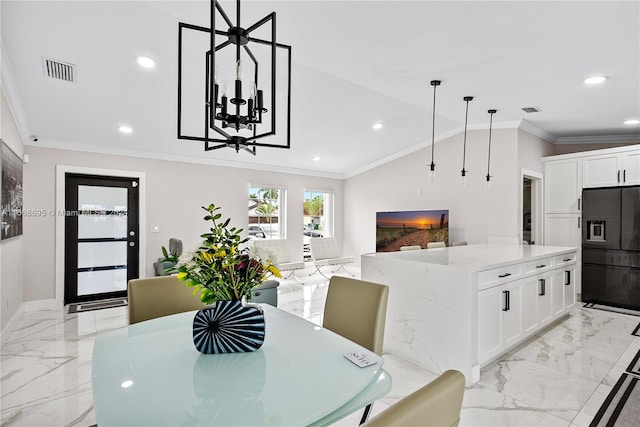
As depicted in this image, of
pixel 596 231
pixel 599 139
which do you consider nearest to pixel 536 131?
pixel 599 139

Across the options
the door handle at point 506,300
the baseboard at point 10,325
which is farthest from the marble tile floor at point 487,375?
the door handle at point 506,300

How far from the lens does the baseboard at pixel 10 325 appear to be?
3.28 m

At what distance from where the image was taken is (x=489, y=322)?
104 inches

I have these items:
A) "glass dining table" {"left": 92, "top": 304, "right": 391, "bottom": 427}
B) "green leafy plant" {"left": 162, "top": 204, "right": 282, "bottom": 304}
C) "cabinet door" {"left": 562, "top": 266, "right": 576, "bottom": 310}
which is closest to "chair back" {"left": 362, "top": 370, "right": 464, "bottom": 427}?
"glass dining table" {"left": 92, "top": 304, "right": 391, "bottom": 427}

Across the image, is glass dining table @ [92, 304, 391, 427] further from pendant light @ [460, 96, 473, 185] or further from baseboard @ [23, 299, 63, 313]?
baseboard @ [23, 299, 63, 313]

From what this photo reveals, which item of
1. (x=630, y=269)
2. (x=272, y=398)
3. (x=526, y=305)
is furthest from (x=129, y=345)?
(x=630, y=269)

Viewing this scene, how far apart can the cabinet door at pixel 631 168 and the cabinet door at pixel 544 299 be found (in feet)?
8.03

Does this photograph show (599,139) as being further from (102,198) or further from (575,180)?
(102,198)

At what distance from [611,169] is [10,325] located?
7.84 metres

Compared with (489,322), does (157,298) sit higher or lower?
higher

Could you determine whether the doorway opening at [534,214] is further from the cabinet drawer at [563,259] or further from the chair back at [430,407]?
the chair back at [430,407]

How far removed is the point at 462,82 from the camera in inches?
145

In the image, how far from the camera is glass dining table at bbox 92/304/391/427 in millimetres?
979

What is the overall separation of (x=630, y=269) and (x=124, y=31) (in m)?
6.34
